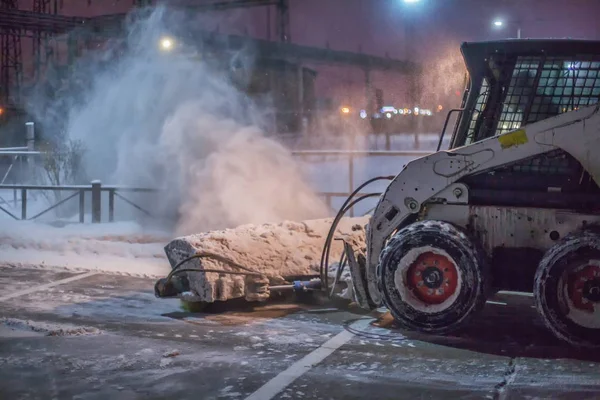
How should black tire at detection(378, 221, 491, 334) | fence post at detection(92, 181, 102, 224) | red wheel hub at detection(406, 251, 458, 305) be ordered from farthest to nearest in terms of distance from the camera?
fence post at detection(92, 181, 102, 224)
red wheel hub at detection(406, 251, 458, 305)
black tire at detection(378, 221, 491, 334)

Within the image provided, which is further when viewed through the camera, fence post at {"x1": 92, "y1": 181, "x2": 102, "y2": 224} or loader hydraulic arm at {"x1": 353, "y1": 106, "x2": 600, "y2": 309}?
fence post at {"x1": 92, "y1": 181, "x2": 102, "y2": 224}

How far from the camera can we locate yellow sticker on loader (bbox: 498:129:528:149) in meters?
6.61

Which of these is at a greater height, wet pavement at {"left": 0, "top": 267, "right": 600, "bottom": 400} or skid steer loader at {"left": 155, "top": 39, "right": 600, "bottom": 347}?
skid steer loader at {"left": 155, "top": 39, "right": 600, "bottom": 347}

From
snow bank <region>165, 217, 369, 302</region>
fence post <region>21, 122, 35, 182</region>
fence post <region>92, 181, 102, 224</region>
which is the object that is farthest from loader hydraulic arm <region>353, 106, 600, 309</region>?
fence post <region>21, 122, 35, 182</region>

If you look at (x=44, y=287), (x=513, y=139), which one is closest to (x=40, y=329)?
(x=44, y=287)

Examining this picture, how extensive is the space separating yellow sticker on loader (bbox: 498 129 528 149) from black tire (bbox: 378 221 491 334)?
0.85 meters

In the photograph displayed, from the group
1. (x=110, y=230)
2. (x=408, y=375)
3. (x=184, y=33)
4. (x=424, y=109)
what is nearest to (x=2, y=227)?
(x=110, y=230)

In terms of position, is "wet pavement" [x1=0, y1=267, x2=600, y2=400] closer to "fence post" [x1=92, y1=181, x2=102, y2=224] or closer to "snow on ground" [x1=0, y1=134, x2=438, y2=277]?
"snow on ground" [x1=0, y1=134, x2=438, y2=277]

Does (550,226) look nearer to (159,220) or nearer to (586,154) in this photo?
(586,154)

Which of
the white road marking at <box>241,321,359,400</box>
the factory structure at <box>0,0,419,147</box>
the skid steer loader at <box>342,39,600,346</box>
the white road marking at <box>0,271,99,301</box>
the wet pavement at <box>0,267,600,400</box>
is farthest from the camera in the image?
the factory structure at <box>0,0,419,147</box>

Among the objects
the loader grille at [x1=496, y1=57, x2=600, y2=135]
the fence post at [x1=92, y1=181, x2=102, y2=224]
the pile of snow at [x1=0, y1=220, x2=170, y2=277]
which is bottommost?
the pile of snow at [x1=0, y1=220, x2=170, y2=277]

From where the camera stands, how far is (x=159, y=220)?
1462 cm

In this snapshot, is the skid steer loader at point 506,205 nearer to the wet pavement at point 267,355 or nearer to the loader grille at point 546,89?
the loader grille at point 546,89

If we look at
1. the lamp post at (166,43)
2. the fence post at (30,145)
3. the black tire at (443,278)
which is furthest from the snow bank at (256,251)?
the fence post at (30,145)
